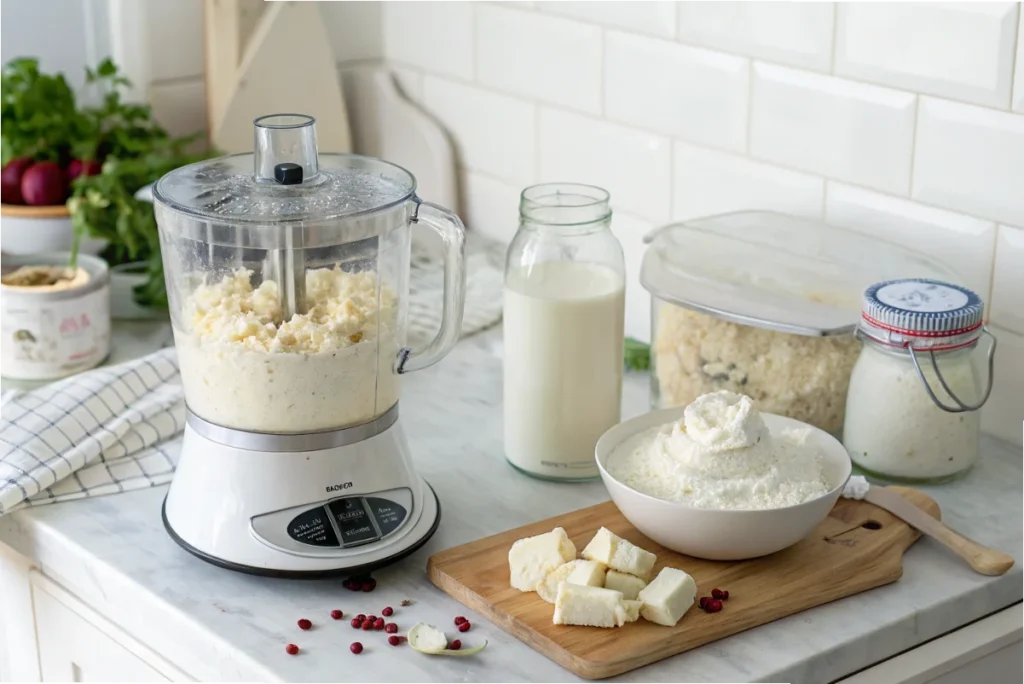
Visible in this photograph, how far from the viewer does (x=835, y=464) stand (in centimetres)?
108

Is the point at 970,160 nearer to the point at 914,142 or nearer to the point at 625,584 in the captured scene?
the point at 914,142

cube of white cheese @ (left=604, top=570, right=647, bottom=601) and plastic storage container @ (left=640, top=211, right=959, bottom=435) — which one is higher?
plastic storage container @ (left=640, top=211, right=959, bottom=435)

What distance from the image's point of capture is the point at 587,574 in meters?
0.96

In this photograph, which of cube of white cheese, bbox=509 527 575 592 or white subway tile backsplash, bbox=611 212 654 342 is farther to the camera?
white subway tile backsplash, bbox=611 212 654 342

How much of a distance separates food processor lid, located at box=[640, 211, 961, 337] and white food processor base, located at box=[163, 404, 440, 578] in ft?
1.15

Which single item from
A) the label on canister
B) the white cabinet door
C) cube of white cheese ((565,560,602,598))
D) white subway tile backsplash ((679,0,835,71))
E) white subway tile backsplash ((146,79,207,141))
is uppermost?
white subway tile backsplash ((679,0,835,71))

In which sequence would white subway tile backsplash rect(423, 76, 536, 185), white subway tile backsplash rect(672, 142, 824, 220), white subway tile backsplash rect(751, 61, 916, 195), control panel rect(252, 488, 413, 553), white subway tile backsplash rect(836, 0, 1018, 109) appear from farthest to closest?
white subway tile backsplash rect(423, 76, 536, 185) → white subway tile backsplash rect(672, 142, 824, 220) → white subway tile backsplash rect(751, 61, 916, 195) → white subway tile backsplash rect(836, 0, 1018, 109) → control panel rect(252, 488, 413, 553)

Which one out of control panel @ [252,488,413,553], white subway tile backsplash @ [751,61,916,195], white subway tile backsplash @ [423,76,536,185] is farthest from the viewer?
white subway tile backsplash @ [423,76,536,185]

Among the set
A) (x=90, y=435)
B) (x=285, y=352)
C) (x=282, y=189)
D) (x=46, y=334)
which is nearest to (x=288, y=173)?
(x=282, y=189)

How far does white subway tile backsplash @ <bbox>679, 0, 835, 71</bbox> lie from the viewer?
1287 millimetres

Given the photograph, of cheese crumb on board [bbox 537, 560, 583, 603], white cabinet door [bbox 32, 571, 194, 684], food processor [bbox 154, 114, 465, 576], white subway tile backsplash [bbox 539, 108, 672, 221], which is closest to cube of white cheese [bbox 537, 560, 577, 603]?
cheese crumb on board [bbox 537, 560, 583, 603]

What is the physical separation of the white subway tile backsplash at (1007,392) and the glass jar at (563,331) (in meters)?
0.36

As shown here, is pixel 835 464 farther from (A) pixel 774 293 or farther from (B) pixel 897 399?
(A) pixel 774 293

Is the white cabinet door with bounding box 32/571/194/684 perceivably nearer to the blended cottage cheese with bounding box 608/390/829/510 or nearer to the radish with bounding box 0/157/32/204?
the blended cottage cheese with bounding box 608/390/829/510
